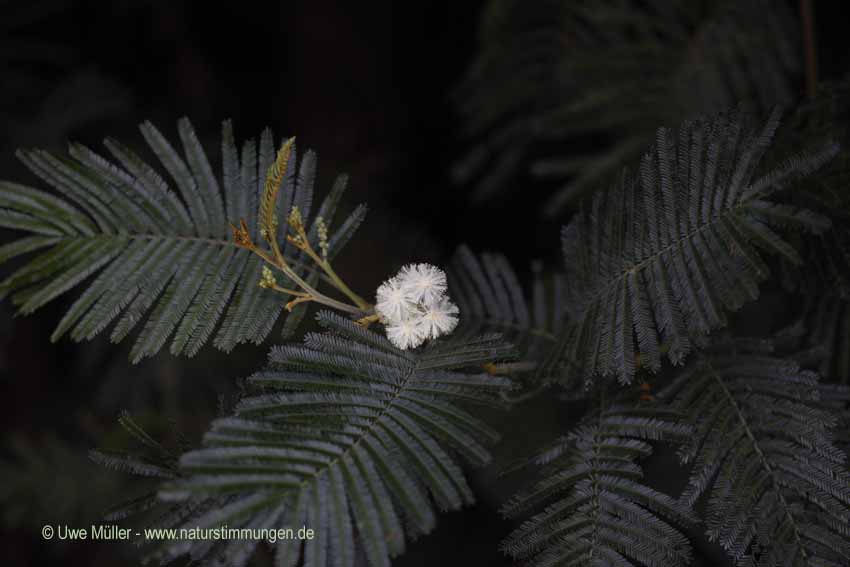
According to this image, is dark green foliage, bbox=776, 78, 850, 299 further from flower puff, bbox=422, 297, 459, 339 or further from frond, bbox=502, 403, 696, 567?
flower puff, bbox=422, 297, 459, 339

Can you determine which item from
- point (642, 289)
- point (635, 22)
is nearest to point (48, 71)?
point (635, 22)

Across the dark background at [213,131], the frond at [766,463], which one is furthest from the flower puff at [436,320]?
the dark background at [213,131]

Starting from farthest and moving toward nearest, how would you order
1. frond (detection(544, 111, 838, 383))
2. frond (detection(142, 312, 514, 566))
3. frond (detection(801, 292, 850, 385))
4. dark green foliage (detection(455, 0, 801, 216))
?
dark green foliage (detection(455, 0, 801, 216)), frond (detection(801, 292, 850, 385)), frond (detection(544, 111, 838, 383)), frond (detection(142, 312, 514, 566))

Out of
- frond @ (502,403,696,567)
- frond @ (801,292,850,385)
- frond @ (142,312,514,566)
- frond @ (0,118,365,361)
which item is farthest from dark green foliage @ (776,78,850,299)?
frond @ (0,118,365,361)

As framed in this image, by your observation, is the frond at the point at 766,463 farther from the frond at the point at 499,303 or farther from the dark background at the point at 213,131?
the dark background at the point at 213,131

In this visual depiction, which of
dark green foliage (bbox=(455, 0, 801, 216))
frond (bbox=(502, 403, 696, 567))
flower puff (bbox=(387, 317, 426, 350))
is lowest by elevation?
frond (bbox=(502, 403, 696, 567))

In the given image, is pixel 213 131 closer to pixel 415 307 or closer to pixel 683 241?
pixel 415 307
